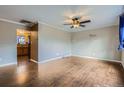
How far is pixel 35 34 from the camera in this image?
5.00 meters

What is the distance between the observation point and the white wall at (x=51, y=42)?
4914 millimetres

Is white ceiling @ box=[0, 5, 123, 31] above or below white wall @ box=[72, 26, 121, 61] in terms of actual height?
above

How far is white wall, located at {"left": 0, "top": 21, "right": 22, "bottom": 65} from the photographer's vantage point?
13.8 ft

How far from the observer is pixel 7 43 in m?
4.43

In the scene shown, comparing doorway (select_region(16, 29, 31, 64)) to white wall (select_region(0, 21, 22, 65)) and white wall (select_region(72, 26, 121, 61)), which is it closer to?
white wall (select_region(0, 21, 22, 65))

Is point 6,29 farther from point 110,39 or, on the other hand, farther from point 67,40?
point 110,39

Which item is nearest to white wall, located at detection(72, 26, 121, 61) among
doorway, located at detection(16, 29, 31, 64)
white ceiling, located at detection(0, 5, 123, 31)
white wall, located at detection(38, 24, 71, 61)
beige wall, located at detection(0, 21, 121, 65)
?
beige wall, located at detection(0, 21, 121, 65)

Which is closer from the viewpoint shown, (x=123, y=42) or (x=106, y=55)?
(x=123, y=42)

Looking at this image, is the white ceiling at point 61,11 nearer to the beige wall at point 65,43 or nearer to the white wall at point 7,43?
the white wall at point 7,43

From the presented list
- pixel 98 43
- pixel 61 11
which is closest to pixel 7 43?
pixel 61 11

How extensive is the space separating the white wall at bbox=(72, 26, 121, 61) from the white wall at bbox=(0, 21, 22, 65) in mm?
4520

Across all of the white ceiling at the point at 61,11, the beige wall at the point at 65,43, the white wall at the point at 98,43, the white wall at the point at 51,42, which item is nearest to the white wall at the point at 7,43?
the beige wall at the point at 65,43
